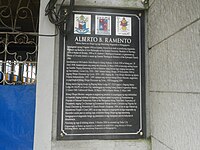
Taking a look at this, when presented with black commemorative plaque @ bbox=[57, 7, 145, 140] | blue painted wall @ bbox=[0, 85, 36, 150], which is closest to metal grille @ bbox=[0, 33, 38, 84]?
blue painted wall @ bbox=[0, 85, 36, 150]

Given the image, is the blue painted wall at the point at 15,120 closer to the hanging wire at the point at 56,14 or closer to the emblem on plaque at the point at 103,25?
the hanging wire at the point at 56,14

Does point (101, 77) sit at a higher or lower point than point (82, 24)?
lower

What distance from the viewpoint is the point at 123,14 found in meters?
1.73

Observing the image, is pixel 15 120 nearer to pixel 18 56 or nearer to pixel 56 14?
pixel 18 56

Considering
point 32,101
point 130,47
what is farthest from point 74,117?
point 130,47

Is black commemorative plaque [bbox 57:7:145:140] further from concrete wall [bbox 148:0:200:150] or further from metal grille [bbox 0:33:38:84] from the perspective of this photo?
metal grille [bbox 0:33:38:84]

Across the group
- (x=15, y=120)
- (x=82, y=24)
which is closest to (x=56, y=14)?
(x=82, y=24)

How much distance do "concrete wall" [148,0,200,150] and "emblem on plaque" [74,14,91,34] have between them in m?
0.55

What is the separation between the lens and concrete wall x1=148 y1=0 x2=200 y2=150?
1.02 meters

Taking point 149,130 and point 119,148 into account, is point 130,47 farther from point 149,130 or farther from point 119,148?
point 119,148

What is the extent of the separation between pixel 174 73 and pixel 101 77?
62 cm

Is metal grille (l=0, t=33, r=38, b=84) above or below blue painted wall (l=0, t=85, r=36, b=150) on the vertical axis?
above

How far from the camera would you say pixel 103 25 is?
1692mm

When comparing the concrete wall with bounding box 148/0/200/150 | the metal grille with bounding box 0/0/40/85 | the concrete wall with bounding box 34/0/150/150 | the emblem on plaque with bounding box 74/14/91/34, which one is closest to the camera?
the concrete wall with bounding box 148/0/200/150
